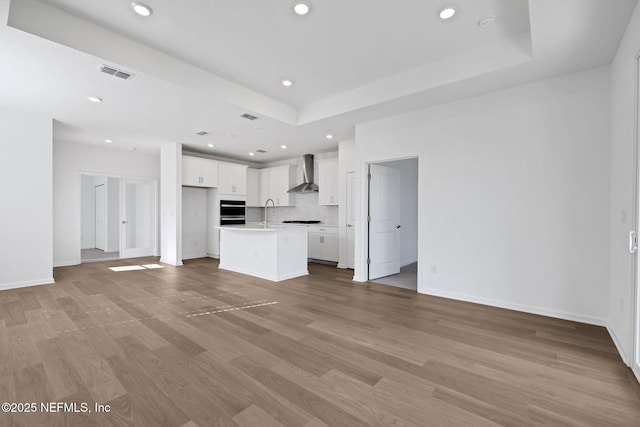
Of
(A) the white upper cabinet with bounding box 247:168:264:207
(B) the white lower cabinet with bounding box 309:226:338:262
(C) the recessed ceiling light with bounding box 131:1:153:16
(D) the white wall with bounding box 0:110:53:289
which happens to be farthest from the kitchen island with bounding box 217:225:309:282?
(C) the recessed ceiling light with bounding box 131:1:153:16

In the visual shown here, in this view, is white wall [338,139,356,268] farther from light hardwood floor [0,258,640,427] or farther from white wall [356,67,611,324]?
light hardwood floor [0,258,640,427]

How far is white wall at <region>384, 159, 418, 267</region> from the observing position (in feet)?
22.6

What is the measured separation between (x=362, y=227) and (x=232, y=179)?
14.5ft

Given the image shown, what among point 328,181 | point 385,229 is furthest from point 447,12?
point 328,181

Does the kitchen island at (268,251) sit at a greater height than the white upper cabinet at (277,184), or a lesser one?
lesser

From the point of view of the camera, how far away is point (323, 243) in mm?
6906

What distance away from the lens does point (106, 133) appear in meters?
5.68

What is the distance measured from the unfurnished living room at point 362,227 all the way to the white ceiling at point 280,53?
26mm

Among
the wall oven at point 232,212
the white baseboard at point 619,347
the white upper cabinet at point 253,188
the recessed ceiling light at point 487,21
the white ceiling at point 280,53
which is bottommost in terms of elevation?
the white baseboard at point 619,347

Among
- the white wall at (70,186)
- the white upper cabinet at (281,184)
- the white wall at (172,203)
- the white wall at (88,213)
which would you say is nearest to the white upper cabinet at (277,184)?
the white upper cabinet at (281,184)

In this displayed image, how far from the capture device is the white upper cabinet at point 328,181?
675 cm

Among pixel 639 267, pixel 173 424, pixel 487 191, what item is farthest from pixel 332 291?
pixel 639 267

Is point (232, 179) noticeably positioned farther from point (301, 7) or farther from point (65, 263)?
point (301, 7)

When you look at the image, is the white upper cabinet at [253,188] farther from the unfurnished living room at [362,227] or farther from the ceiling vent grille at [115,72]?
the ceiling vent grille at [115,72]
